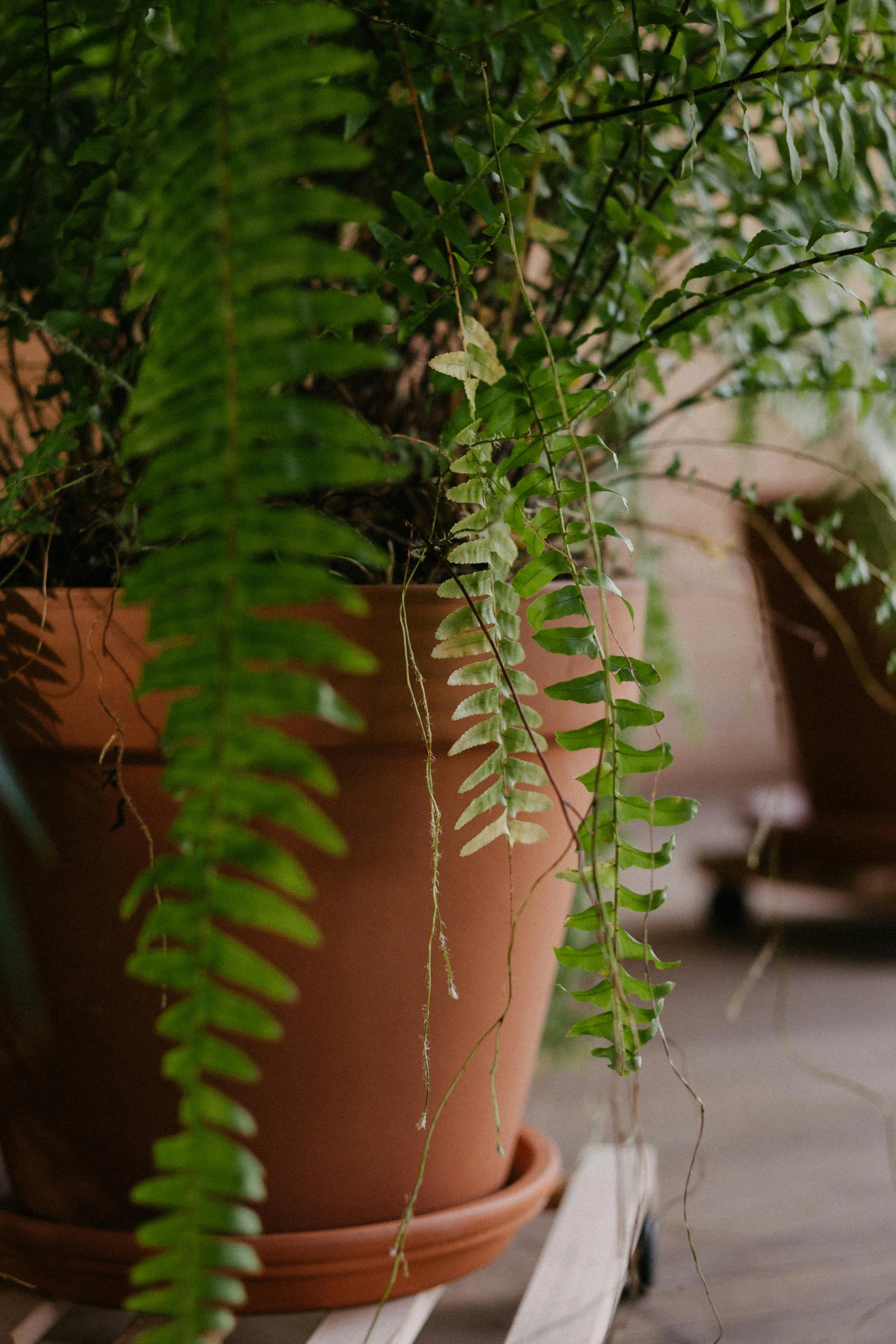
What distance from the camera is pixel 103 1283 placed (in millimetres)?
545

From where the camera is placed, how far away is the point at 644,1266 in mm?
665

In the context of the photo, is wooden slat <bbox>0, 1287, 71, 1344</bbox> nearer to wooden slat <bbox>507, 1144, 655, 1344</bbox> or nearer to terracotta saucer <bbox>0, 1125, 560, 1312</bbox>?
terracotta saucer <bbox>0, 1125, 560, 1312</bbox>

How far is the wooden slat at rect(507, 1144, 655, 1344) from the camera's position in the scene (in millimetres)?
547

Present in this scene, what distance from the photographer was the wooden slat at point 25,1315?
1.78 ft

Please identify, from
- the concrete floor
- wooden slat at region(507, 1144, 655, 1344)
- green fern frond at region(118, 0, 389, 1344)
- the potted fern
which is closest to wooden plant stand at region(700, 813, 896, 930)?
the concrete floor

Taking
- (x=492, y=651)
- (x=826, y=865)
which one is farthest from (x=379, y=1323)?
(x=826, y=865)

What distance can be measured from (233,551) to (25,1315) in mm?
505

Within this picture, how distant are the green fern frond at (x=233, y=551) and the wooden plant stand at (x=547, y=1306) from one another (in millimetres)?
247

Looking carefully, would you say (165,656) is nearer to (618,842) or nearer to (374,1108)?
(618,842)

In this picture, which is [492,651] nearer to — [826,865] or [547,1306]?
[547,1306]

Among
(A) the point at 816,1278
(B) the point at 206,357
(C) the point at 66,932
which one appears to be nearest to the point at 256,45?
(B) the point at 206,357

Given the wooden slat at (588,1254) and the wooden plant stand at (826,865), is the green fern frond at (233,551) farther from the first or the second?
the wooden plant stand at (826,865)

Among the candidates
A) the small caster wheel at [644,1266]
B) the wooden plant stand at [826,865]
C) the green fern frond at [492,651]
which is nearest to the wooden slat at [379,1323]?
the small caster wheel at [644,1266]

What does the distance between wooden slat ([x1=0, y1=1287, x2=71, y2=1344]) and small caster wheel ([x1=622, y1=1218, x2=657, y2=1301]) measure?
0.33m
